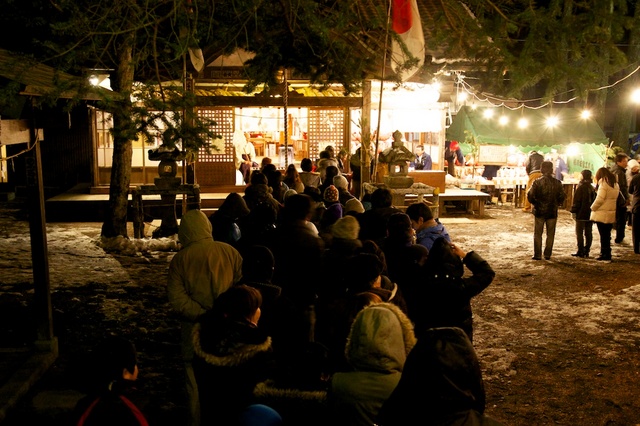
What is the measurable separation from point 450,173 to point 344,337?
18.9 m

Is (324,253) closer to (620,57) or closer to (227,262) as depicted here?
(227,262)

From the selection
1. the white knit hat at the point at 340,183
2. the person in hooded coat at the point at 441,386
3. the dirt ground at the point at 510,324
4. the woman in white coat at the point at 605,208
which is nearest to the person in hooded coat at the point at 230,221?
the dirt ground at the point at 510,324

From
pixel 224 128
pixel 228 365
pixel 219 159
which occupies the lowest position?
pixel 228 365

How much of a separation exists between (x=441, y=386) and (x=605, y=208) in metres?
11.1

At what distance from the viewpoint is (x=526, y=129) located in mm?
21844

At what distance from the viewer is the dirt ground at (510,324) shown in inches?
Result: 242

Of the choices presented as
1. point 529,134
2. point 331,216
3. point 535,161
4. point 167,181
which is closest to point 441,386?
point 331,216

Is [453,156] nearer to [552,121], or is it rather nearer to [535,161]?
[552,121]

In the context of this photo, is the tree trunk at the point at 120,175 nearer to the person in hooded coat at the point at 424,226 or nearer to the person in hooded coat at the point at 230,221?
the person in hooded coat at the point at 230,221

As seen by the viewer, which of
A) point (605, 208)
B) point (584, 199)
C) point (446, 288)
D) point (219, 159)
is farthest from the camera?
point (219, 159)

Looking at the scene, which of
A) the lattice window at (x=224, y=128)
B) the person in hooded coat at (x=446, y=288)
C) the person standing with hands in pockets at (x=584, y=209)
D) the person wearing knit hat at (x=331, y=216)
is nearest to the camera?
the person in hooded coat at (x=446, y=288)

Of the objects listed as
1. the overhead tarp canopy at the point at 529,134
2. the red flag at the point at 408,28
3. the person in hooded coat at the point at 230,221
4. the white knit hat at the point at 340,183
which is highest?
the red flag at the point at 408,28

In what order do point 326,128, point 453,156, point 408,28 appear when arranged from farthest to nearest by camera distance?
point 453,156, point 326,128, point 408,28

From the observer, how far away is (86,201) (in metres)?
16.8
